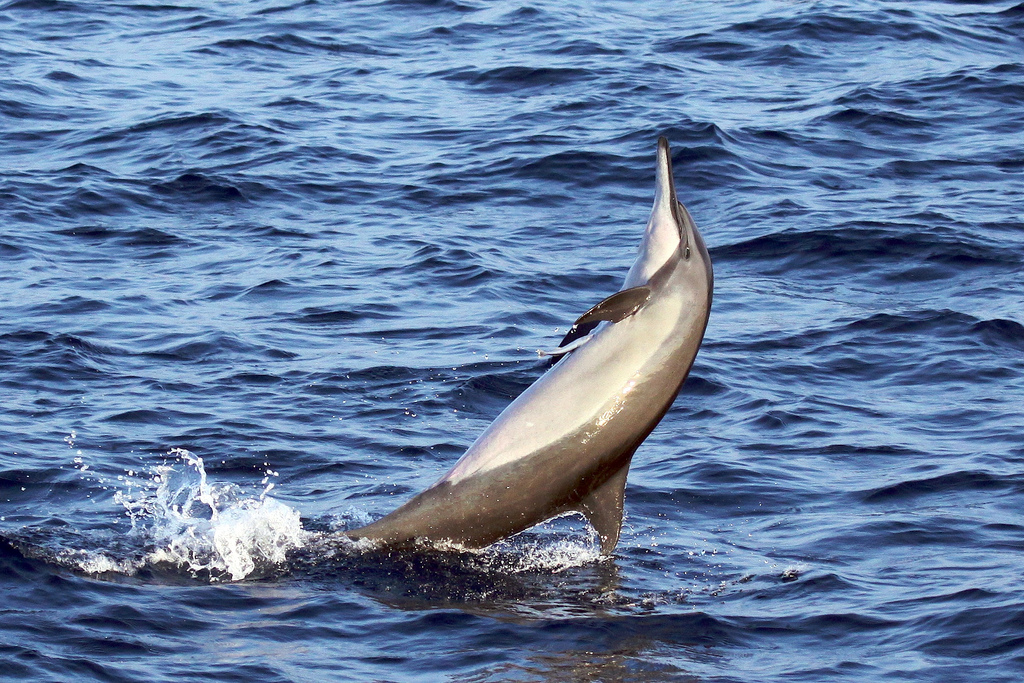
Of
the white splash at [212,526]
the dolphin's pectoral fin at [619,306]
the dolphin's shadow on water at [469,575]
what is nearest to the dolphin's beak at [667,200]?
the dolphin's pectoral fin at [619,306]

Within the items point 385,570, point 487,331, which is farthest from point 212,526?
point 487,331

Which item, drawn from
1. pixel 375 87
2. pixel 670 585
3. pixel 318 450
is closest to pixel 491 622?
pixel 670 585

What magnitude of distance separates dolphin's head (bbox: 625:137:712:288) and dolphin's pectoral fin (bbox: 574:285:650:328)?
10.3 inches

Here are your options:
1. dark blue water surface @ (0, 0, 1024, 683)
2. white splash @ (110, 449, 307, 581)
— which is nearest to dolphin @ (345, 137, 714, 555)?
dark blue water surface @ (0, 0, 1024, 683)

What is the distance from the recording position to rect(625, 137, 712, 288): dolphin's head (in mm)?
7945

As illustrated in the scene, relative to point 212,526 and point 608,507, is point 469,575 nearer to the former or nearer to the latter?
point 608,507

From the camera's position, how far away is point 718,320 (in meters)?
12.4

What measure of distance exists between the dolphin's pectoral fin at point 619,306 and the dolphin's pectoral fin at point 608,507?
780 millimetres

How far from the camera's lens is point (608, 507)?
7926 millimetres

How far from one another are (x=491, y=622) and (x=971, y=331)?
235 inches

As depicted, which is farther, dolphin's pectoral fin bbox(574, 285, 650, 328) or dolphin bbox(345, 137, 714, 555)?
dolphin bbox(345, 137, 714, 555)

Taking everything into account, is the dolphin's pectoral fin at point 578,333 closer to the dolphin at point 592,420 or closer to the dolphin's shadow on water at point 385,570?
the dolphin at point 592,420

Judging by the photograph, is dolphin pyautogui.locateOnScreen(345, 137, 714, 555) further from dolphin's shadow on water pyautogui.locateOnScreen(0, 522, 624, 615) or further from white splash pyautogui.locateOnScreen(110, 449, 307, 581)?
white splash pyautogui.locateOnScreen(110, 449, 307, 581)

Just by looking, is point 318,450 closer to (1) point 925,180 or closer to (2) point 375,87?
(1) point 925,180
